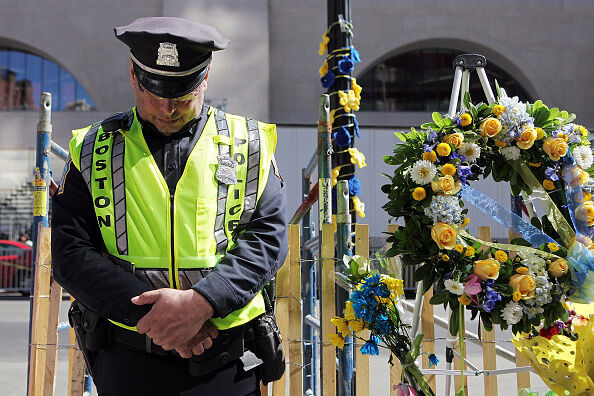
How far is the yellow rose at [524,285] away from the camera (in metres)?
2.23

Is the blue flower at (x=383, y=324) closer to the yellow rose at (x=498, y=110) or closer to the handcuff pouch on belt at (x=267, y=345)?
the handcuff pouch on belt at (x=267, y=345)

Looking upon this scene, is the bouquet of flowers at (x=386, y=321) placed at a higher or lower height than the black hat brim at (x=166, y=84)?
lower

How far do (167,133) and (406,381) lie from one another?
4.27ft

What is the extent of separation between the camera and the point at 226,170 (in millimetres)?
2436

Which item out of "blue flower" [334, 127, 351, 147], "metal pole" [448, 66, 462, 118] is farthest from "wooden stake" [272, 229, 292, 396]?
"blue flower" [334, 127, 351, 147]

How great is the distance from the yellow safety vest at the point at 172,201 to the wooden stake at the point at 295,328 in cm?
149

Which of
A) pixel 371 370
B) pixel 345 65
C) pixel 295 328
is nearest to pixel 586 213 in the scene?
pixel 295 328

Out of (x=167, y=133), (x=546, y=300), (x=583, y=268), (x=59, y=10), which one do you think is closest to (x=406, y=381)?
(x=546, y=300)

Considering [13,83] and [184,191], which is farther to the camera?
[13,83]

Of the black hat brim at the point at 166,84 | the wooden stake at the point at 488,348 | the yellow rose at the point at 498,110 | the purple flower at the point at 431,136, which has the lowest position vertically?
the wooden stake at the point at 488,348

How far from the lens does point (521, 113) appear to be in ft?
8.08

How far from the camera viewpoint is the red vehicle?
17531 mm

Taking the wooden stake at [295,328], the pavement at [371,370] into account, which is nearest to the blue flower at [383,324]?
the wooden stake at [295,328]

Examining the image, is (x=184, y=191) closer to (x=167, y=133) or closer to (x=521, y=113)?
(x=167, y=133)
